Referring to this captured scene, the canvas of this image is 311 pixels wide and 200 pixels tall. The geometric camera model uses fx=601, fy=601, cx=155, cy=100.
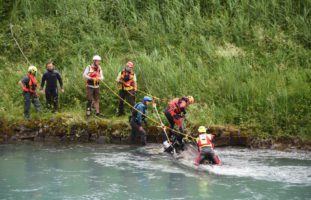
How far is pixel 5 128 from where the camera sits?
20.6 metres

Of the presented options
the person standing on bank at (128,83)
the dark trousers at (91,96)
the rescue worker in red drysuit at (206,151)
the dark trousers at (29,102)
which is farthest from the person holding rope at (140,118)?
the dark trousers at (29,102)

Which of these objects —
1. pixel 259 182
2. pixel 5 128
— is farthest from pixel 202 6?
pixel 259 182

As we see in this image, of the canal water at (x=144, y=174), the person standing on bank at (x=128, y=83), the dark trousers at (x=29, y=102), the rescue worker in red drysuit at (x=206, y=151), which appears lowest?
the canal water at (x=144, y=174)

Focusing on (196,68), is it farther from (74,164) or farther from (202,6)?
(74,164)

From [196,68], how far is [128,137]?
4.43 m

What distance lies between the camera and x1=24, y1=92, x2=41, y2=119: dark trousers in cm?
2030

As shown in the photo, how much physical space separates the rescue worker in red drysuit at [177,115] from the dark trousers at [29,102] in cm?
490

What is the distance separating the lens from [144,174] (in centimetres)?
1606

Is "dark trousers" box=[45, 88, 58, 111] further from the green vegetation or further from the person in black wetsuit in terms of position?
the green vegetation

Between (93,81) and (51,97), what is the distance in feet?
6.24

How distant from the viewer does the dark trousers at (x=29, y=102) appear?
20.3 meters

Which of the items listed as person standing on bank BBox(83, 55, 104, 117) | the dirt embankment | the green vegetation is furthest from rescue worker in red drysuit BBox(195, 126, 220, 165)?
person standing on bank BBox(83, 55, 104, 117)

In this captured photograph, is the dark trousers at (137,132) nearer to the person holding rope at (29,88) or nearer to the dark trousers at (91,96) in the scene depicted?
the dark trousers at (91,96)

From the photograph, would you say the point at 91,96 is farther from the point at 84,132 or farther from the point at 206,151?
the point at 206,151
